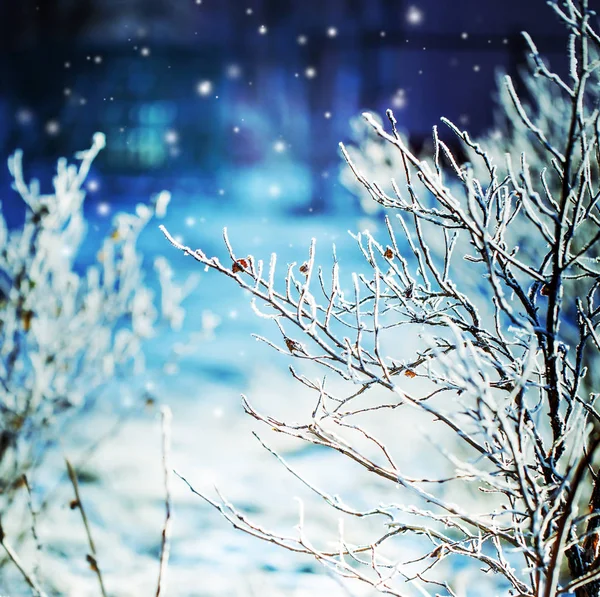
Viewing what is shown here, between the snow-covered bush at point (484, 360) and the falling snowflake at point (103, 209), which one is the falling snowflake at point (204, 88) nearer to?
the falling snowflake at point (103, 209)

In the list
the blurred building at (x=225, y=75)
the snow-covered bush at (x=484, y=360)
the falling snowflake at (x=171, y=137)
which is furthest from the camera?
the falling snowflake at (x=171, y=137)

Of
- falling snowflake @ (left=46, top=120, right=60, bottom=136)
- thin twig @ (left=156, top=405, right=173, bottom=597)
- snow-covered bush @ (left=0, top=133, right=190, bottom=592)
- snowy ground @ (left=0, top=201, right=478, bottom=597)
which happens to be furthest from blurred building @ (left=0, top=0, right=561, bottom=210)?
thin twig @ (left=156, top=405, right=173, bottom=597)

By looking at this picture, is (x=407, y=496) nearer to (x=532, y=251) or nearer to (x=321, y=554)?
(x=532, y=251)

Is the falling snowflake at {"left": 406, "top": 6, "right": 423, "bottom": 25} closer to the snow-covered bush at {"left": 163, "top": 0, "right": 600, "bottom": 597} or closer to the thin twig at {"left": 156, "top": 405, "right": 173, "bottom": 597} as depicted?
the snow-covered bush at {"left": 163, "top": 0, "right": 600, "bottom": 597}

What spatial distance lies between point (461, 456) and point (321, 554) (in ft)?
13.1

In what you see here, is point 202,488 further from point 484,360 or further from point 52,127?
point 52,127

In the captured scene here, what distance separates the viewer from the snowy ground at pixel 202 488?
15.9 ft

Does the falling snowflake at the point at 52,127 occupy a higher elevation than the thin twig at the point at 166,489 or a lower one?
higher

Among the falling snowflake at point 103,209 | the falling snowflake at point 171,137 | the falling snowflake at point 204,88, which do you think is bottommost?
the falling snowflake at point 103,209

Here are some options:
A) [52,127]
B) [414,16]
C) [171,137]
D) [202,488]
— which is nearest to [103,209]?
[171,137]

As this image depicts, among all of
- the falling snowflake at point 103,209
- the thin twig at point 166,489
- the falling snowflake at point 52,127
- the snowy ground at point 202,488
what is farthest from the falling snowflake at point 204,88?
the thin twig at point 166,489

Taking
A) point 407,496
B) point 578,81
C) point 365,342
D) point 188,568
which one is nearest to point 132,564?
point 188,568

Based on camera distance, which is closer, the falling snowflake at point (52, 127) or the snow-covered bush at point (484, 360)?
the snow-covered bush at point (484, 360)

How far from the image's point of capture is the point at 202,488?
6.80 m
